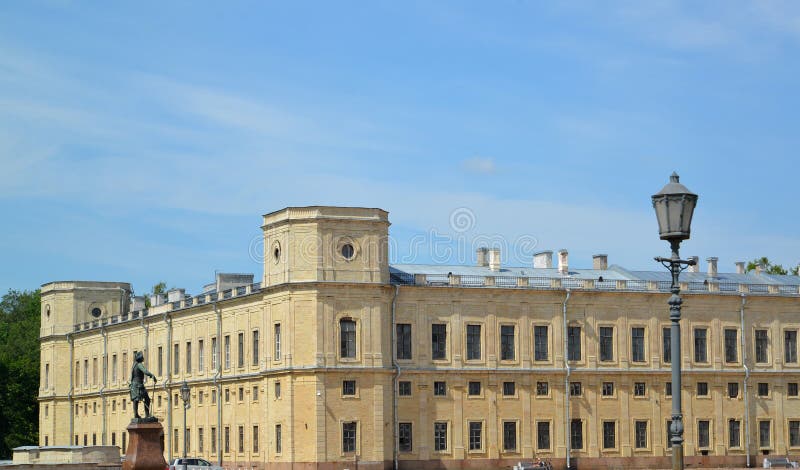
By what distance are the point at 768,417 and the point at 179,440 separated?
3663 centimetres

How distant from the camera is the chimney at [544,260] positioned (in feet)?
270

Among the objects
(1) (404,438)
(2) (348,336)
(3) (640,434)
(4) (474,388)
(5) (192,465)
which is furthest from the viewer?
(3) (640,434)

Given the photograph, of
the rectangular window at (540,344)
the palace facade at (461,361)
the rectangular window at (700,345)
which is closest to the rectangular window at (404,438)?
the palace facade at (461,361)

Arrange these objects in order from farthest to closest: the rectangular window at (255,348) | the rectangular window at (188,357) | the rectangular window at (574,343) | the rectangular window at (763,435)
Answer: the rectangular window at (188,357) < the rectangular window at (763,435) < the rectangular window at (574,343) < the rectangular window at (255,348)

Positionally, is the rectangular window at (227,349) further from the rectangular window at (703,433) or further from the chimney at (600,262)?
the rectangular window at (703,433)

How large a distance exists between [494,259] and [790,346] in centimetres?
1910

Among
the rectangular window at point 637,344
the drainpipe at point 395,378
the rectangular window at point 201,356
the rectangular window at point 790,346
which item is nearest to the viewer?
the drainpipe at point 395,378

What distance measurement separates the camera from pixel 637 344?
75.8m

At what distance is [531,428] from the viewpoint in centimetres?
7269

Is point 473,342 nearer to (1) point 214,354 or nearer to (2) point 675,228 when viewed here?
(1) point 214,354

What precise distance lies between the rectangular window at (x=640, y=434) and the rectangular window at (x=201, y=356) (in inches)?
1044

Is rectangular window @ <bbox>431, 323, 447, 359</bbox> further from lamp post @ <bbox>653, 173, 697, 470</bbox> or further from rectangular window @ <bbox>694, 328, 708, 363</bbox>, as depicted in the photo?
lamp post @ <bbox>653, 173, 697, 470</bbox>

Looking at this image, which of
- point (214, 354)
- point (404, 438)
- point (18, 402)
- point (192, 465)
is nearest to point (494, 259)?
point (404, 438)

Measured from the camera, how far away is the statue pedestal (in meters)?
41.7
